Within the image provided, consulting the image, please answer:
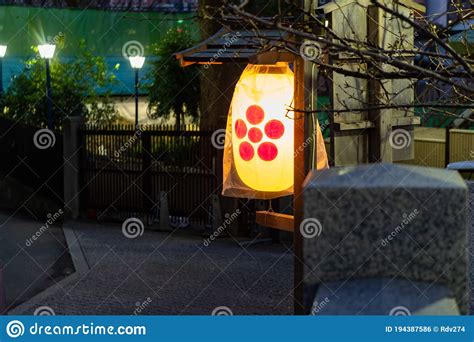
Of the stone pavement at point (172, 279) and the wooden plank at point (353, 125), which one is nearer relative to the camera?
the wooden plank at point (353, 125)

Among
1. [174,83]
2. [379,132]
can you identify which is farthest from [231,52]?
[174,83]

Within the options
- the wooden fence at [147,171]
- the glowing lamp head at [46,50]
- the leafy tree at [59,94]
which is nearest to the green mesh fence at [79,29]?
Result: the leafy tree at [59,94]

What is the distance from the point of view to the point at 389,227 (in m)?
3.06

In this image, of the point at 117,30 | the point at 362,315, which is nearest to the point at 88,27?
the point at 117,30

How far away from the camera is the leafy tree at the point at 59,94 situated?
24.0 metres

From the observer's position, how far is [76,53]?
29641mm

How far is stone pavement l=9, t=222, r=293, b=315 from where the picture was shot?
Answer: 10.9m

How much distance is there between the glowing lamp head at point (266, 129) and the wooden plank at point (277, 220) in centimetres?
50

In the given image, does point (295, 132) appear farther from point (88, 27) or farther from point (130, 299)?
point (88, 27)

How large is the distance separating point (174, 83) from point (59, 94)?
3373 mm

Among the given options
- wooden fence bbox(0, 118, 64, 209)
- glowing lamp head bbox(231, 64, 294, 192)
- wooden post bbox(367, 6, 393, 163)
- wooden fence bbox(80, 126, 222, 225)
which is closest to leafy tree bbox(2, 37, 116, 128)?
wooden fence bbox(0, 118, 64, 209)

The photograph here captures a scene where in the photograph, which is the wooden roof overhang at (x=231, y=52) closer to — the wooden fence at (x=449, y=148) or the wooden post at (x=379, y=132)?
the wooden post at (x=379, y=132)

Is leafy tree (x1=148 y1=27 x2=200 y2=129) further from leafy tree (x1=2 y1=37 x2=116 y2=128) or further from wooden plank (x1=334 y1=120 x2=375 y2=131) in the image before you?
wooden plank (x1=334 y1=120 x2=375 y2=131)

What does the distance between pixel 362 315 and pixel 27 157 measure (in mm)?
18883
